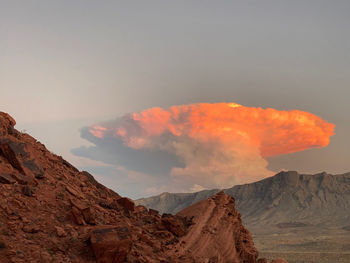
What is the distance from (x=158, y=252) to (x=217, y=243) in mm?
4042

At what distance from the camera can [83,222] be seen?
13.9 metres

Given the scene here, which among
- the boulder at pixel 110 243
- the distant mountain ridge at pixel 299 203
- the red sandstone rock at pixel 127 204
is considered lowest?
the boulder at pixel 110 243

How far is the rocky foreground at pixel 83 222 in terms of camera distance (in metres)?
12.2

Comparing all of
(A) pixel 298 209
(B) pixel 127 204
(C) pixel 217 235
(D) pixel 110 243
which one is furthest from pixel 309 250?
(A) pixel 298 209

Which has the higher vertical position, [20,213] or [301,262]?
[20,213]

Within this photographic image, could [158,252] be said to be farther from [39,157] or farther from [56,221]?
[39,157]

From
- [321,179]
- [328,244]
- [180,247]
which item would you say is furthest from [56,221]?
[321,179]

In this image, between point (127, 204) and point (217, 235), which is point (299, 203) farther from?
point (127, 204)

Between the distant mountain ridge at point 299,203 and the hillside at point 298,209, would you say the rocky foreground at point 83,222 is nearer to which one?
the hillside at point 298,209

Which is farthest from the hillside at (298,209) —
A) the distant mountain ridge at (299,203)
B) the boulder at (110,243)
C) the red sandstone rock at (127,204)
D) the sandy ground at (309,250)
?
the boulder at (110,243)

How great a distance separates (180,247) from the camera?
53.3ft

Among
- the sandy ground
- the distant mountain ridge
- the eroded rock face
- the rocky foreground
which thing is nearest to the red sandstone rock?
the rocky foreground

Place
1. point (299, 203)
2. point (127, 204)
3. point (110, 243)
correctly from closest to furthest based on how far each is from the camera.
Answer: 1. point (110, 243)
2. point (127, 204)
3. point (299, 203)

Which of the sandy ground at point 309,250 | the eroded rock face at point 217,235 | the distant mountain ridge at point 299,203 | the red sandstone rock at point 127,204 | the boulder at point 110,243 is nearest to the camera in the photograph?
the boulder at point 110,243
